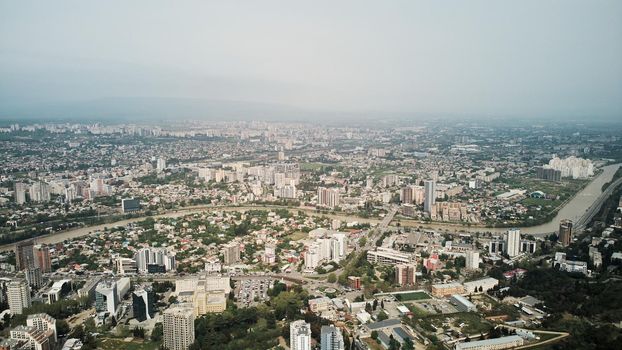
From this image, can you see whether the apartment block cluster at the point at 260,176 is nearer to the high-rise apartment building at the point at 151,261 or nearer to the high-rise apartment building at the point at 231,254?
the high-rise apartment building at the point at 231,254

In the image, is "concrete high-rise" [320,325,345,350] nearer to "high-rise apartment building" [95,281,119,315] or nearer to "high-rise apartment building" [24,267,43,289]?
"high-rise apartment building" [95,281,119,315]

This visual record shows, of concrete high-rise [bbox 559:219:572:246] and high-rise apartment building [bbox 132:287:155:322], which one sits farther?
concrete high-rise [bbox 559:219:572:246]

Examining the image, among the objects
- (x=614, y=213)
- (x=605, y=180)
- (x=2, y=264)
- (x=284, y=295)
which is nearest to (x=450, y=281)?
(x=284, y=295)

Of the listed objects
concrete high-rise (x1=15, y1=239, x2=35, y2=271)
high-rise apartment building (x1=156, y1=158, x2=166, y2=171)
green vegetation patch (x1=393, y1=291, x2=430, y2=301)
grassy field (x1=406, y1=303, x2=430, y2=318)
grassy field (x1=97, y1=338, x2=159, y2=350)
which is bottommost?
grassy field (x1=97, y1=338, x2=159, y2=350)

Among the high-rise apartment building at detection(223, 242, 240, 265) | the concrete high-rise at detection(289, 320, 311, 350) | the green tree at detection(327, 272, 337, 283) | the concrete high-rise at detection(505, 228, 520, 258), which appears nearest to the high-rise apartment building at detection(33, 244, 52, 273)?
the high-rise apartment building at detection(223, 242, 240, 265)

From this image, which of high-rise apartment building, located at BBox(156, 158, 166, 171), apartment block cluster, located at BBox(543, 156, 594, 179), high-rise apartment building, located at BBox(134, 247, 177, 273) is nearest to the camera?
high-rise apartment building, located at BBox(134, 247, 177, 273)

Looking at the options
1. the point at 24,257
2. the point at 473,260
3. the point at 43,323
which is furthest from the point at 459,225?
the point at 24,257

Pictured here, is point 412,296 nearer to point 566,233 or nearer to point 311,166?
point 566,233

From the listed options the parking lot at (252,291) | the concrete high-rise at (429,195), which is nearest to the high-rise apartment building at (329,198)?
the concrete high-rise at (429,195)
